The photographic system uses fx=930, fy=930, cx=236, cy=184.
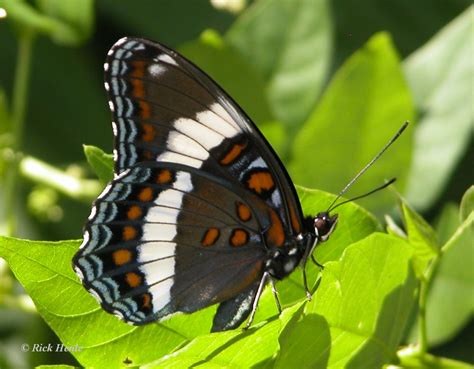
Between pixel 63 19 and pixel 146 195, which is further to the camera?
pixel 63 19

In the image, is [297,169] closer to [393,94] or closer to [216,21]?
[393,94]

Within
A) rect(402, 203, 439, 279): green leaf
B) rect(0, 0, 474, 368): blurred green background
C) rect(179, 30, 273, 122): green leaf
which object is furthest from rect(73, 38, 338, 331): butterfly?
rect(179, 30, 273, 122): green leaf

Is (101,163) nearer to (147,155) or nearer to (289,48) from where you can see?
(147,155)

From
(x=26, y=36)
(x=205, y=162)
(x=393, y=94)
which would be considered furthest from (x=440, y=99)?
(x=26, y=36)

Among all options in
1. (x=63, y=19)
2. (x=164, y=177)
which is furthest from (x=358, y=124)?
(x=63, y=19)

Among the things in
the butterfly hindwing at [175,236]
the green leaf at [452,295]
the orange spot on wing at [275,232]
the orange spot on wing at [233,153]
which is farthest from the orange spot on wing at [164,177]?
the green leaf at [452,295]

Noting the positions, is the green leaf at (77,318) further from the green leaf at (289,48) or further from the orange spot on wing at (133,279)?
the green leaf at (289,48)
